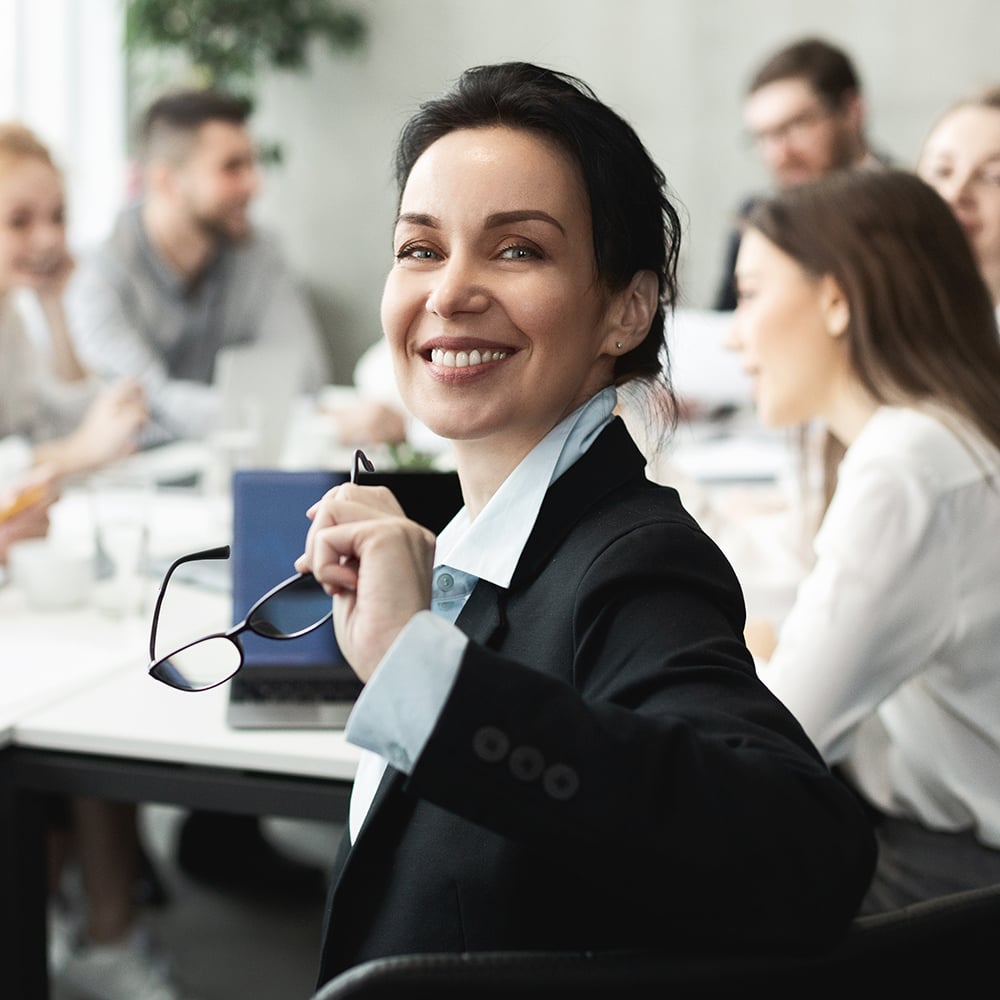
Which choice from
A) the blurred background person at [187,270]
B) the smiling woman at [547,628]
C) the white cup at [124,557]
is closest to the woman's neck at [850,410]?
the smiling woman at [547,628]

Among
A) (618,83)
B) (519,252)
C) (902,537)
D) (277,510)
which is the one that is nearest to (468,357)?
(519,252)

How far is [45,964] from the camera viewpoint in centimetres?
162

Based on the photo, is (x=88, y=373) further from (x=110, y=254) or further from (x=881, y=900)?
(x=881, y=900)

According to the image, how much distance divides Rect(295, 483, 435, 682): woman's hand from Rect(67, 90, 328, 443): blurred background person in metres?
2.74

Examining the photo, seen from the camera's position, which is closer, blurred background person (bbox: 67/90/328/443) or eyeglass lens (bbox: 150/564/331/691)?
eyeglass lens (bbox: 150/564/331/691)

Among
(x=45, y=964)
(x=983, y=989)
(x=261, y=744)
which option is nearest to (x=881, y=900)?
(x=261, y=744)

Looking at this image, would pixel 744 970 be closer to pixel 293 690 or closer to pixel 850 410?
pixel 293 690

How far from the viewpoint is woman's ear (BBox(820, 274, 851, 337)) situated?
1755 mm

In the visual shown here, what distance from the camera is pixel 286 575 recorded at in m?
1.50

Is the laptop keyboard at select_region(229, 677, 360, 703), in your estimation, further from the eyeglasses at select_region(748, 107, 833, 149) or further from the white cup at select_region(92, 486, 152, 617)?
the eyeglasses at select_region(748, 107, 833, 149)

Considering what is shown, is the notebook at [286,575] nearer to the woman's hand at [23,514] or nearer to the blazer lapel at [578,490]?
the blazer lapel at [578,490]

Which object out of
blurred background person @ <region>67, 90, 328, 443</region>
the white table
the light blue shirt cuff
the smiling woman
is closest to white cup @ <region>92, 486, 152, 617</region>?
the white table

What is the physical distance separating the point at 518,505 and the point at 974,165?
2086 mm

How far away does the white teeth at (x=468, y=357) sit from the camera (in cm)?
93
